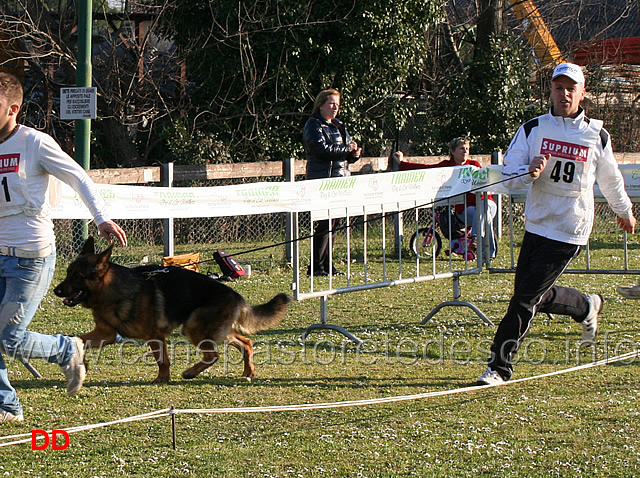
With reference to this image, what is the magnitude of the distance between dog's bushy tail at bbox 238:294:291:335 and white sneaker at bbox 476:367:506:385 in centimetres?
159

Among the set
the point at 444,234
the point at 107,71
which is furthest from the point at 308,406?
the point at 107,71

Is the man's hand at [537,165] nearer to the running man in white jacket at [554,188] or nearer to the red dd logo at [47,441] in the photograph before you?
the running man in white jacket at [554,188]

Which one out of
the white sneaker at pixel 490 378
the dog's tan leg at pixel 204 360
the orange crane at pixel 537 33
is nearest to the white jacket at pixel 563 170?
the white sneaker at pixel 490 378

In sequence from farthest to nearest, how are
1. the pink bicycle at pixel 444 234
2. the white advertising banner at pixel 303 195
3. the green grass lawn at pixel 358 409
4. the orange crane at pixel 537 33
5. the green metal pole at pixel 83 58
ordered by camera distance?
the orange crane at pixel 537 33 → the pink bicycle at pixel 444 234 → the green metal pole at pixel 83 58 → the white advertising banner at pixel 303 195 → the green grass lawn at pixel 358 409

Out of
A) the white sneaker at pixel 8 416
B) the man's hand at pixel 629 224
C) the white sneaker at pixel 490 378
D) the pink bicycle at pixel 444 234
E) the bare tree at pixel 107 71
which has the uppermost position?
the bare tree at pixel 107 71

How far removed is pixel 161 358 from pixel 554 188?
3049 mm

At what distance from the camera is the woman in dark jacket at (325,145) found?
10578 mm

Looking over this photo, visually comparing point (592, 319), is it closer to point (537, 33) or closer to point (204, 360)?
point (204, 360)

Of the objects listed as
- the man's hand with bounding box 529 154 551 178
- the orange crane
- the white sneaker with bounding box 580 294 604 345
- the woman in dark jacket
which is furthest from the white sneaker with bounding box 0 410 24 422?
the orange crane

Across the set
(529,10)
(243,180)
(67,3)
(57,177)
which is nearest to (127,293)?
(57,177)

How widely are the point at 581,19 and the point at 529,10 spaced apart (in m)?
2.69

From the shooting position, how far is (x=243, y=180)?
1320cm

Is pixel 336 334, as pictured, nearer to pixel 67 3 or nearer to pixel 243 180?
pixel 243 180

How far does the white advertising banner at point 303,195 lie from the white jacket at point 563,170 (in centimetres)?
135
